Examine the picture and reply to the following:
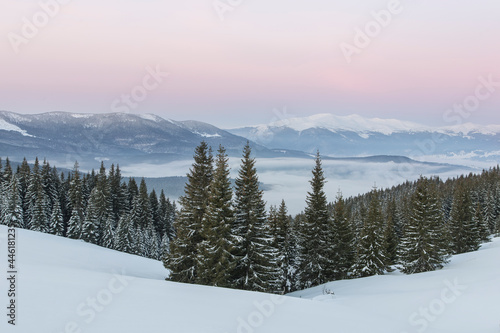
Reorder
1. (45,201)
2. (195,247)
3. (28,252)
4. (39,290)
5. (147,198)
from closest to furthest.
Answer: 1. (39,290)
2. (28,252)
3. (195,247)
4. (45,201)
5. (147,198)

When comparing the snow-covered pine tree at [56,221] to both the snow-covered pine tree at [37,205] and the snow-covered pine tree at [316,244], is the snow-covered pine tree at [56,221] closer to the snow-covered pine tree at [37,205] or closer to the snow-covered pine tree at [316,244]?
the snow-covered pine tree at [37,205]

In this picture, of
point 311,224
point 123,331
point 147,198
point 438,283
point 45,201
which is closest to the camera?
point 123,331

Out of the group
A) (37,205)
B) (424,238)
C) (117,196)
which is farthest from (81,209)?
(424,238)

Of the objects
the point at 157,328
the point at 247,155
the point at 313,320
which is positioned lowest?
the point at 313,320

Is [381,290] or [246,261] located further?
[246,261]

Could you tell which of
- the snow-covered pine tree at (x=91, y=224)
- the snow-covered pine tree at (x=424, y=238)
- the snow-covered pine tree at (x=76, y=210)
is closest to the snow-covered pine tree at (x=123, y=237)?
the snow-covered pine tree at (x=91, y=224)

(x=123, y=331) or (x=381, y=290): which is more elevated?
(x=123, y=331)

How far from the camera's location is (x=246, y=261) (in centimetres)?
2423

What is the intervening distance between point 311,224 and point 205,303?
23577 mm

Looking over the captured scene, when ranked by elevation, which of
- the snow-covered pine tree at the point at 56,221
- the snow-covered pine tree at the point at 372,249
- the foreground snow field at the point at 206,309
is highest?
the foreground snow field at the point at 206,309

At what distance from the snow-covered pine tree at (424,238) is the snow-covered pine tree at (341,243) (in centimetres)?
584

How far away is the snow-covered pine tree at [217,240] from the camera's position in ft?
72.2

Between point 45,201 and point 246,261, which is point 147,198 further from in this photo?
point 246,261

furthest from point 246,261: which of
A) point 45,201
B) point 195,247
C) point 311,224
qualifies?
point 45,201
